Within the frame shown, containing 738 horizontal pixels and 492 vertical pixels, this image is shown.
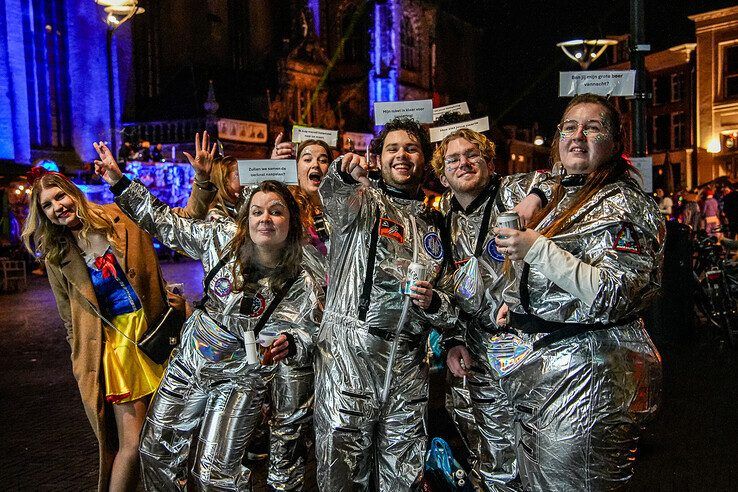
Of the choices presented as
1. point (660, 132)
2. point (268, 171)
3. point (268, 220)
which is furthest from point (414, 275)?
point (660, 132)

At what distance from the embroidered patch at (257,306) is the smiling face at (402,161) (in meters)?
A: 0.98

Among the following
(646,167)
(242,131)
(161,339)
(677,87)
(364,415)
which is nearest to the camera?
(364,415)

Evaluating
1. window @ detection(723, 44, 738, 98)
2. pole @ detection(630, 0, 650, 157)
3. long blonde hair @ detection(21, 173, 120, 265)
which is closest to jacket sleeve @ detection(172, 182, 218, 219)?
long blonde hair @ detection(21, 173, 120, 265)

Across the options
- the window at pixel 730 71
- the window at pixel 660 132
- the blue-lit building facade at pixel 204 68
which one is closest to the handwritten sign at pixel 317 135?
the blue-lit building facade at pixel 204 68

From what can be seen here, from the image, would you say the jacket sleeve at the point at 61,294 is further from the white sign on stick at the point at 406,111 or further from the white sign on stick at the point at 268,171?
the white sign on stick at the point at 406,111

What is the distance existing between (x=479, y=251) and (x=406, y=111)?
95 centimetres

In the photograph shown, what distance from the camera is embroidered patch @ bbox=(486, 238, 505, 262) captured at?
373 centimetres

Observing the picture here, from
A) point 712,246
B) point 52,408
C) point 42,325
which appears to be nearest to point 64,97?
point 42,325

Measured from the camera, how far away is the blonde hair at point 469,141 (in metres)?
3.94

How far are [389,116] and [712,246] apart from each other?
266 inches

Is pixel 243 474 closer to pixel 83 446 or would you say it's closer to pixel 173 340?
pixel 173 340

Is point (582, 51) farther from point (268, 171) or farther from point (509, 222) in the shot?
point (509, 222)

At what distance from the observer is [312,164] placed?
4.64 m

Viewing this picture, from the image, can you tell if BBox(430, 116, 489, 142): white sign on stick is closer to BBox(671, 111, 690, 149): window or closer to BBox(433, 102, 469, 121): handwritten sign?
BBox(433, 102, 469, 121): handwritten sign
